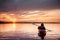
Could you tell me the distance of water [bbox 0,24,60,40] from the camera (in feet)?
4.06

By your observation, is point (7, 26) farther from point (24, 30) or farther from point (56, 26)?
point (56, 26)

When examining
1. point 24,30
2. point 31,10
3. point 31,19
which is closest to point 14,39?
point 24,30

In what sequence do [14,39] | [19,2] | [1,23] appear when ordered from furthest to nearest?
[19,2]
[1,23]
[14,39]

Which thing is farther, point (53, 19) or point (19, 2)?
point (19, 2)

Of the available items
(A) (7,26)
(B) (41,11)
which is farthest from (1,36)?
(B) (41,11)

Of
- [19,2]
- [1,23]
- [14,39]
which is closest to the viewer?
[14,39]

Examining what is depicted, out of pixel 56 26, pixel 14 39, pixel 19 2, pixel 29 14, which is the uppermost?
pixel 19 2

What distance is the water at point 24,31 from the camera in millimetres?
1237

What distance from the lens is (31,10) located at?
1402 mm

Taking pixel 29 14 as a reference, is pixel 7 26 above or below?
below

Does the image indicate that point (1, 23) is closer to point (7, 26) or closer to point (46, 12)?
point (7, 26)

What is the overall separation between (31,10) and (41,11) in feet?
0.34

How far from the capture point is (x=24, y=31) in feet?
4.18

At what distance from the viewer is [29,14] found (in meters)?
1.39
